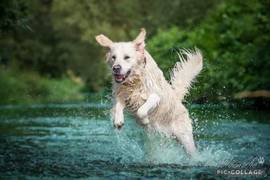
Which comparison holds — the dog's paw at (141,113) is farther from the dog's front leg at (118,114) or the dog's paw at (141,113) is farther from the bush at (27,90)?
the bush at (27,90)

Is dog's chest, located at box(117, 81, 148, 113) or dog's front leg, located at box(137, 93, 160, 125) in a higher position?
dog's chest, located at box(117, 81, 148, 113)

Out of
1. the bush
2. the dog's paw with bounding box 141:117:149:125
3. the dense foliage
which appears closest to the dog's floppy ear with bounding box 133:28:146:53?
the dog's paw with bounding box 141:117:149:125

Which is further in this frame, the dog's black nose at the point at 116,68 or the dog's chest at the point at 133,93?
the dog's chest at the point at 133,93

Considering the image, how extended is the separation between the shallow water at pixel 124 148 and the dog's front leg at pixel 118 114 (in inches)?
20.8

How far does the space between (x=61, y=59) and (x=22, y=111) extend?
35488mm

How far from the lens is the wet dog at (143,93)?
8.27 m

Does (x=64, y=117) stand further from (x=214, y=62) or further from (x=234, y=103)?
(x=214, y=62)

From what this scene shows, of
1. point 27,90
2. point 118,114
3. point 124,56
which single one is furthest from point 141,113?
point 27,90

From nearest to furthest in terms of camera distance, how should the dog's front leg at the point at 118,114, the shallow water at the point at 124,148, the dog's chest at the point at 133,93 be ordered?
the shallow water at the point at 124,148
the dog's front leg at the point at 118,114
the dog's chest at the point at 133,93

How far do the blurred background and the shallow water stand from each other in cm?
109

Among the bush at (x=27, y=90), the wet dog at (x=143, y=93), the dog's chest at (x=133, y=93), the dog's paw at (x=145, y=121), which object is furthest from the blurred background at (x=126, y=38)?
the dog's paw at (x=145, y=121)

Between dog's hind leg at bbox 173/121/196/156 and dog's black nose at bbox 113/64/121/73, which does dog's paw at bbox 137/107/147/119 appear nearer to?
dog's black nose at bbox 113/64/121/73

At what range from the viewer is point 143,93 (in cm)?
855

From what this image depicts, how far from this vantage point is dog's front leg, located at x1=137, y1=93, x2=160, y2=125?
817 cm
